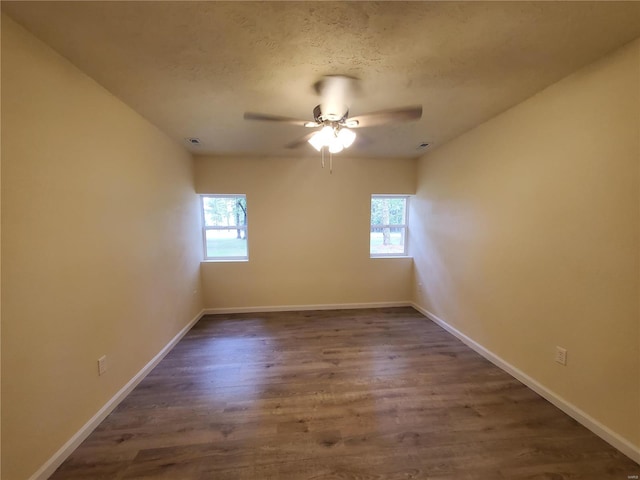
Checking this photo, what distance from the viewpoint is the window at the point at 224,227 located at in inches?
150

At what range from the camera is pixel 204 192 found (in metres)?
3.59

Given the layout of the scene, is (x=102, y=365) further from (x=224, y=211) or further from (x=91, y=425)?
(x=224, y=211)

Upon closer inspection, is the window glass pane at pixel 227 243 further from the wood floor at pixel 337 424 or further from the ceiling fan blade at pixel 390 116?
the ceiling fan blade at pixel 390 116

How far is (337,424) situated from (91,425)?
1680mm

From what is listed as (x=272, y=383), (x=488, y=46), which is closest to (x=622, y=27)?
(x=488, y=46)

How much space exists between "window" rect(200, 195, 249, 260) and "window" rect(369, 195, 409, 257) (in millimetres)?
2130

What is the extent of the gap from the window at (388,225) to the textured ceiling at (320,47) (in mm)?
2030

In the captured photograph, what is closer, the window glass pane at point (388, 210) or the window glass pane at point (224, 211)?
the window glass pane at point (224, 211)

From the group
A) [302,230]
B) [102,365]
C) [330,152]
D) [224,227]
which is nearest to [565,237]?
[330,152]

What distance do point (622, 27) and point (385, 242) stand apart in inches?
124

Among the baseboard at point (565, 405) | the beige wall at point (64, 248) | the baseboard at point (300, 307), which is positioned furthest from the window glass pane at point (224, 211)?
the baseboard at point (565, 405)

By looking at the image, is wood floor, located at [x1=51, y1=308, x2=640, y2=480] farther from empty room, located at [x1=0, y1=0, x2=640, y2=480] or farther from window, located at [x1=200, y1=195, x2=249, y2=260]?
window, located at [x1=200, y1=195, x2=249, y2=260]

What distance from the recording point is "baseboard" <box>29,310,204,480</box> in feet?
4.39

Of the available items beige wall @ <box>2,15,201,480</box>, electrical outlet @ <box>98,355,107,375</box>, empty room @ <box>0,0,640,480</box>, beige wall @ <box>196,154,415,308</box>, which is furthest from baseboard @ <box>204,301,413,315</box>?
electrical outlet @ <box>98,355,107,375</box>
